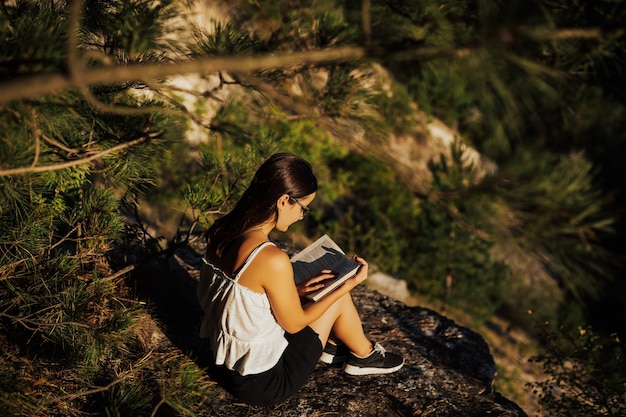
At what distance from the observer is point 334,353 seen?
9.03ft

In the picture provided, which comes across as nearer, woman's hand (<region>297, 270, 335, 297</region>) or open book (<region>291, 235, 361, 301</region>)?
woman's hand (<region>297, 270, 335, 297</region>)

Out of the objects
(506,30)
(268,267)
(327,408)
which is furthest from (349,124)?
(506,30)

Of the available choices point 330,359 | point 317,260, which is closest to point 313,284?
point 317,260

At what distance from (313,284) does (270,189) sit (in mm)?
581

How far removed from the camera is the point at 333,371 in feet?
8.91

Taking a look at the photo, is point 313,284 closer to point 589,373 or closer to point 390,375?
point 390,375

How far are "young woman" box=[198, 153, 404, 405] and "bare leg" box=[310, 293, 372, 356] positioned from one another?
43 mm

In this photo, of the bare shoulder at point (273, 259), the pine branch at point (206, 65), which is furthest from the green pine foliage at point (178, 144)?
the bare shoulder at point (273, 259)

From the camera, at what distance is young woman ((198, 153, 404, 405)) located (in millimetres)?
2062

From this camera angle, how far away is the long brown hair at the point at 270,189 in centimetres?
213

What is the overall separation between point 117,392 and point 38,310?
0.53 meters

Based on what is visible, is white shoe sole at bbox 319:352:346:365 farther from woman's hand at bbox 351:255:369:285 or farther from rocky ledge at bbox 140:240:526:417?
woman's hand at bbox 351:255:369:285

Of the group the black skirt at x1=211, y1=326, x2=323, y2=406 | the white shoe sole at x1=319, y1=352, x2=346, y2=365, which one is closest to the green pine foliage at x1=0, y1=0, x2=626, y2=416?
the black skirt at x1=211, y1=326, x2=323, y2=406

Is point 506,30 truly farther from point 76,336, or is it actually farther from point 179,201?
point 76,336
